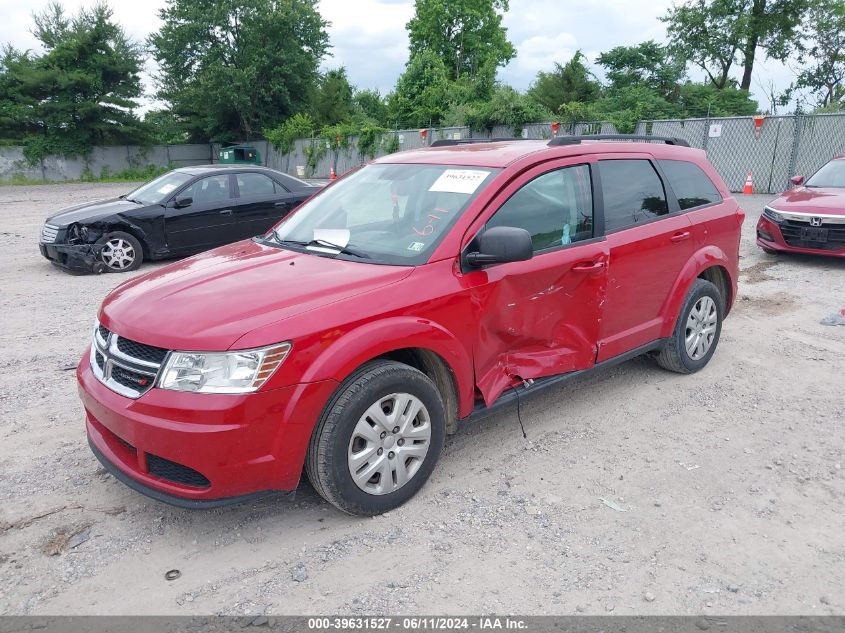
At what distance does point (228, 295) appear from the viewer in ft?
10.5

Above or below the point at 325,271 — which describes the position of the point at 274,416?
below

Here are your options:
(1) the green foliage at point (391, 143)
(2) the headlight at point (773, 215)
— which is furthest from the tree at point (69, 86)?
(2) the headlight at point (773, 215)

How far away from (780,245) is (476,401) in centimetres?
761

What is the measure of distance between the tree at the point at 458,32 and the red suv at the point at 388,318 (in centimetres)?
4963

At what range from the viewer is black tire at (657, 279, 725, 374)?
498 cm

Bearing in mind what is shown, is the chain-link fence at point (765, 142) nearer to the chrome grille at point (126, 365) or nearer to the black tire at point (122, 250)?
the black tire at point (122, 250)

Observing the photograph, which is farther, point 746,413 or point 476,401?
point 746,413

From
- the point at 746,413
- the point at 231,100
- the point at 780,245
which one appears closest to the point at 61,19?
the point at 231,100

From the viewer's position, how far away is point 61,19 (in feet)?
131

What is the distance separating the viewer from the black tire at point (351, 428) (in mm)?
3029

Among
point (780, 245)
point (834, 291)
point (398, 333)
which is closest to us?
point (398, 333)

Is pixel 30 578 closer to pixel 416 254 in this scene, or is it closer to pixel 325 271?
pixel 325 271

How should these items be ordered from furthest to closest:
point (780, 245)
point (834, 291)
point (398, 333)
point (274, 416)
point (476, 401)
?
1. point (780, 245)
2. point (834, 291)
3. point (476, 401)
4. point (398, 333)
5. point (274, 416)

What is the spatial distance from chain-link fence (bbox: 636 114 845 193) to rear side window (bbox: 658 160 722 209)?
46.8ft
